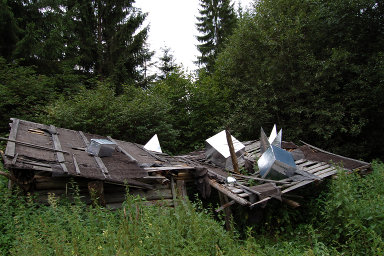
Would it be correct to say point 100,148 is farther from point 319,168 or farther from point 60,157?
point 319,168

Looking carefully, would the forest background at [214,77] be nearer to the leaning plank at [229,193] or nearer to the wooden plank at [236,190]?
the leaning plank at [229,193]

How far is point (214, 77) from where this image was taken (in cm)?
1609

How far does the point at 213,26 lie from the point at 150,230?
20107 mm

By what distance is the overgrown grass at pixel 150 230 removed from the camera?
9.47ft

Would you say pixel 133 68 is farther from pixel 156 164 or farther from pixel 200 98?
pixel 156 164

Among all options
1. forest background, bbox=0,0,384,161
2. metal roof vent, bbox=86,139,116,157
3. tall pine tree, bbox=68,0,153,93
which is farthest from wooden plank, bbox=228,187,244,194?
tall pine tree, bbox=68,0,153,93

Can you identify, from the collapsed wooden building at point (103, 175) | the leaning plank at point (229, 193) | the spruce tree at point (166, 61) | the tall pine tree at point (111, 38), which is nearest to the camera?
the collapsed wooden building at point (103, 175)

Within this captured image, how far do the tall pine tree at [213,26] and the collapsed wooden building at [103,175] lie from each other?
15.1 metres

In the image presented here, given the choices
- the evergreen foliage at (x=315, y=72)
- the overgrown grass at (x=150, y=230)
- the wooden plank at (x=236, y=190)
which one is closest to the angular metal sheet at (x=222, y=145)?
the wooden plank at (x=236, y=190)

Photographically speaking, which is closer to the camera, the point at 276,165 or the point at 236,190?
the point at 236,190

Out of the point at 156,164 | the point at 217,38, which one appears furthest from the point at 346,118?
the point at 217,38

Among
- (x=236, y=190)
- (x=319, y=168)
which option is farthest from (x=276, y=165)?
(x=319, y=168)

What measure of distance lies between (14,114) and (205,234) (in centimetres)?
908

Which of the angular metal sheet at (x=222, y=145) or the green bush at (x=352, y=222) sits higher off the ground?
the angular metal sheet at (x=222, y=145)
